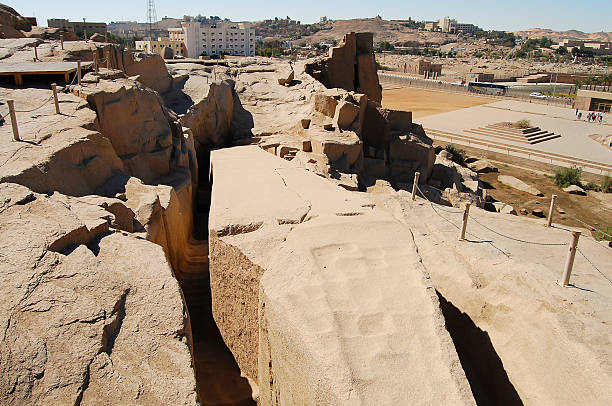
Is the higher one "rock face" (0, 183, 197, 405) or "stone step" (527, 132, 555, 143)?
"rock face" (0, 183, 197, 405)

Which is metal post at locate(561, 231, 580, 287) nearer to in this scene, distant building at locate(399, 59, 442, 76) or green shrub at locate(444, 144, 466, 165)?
green shrub at locate(444, 144, 466, 165)

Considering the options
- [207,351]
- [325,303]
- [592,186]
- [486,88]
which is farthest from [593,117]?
[325,303]

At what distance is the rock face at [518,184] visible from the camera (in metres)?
17.7

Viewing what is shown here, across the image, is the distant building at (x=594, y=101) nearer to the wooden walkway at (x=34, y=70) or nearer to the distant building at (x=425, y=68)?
the distant building at (x=425, y=68)

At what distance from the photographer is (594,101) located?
→ 1369 inches

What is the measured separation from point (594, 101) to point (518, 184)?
859 inches

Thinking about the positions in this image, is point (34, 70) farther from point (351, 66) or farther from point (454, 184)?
point (351, 66)

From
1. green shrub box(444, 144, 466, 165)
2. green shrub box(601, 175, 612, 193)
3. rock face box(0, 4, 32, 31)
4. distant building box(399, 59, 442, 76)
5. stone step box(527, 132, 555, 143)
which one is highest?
rock face box(0, 4, 32, 31)

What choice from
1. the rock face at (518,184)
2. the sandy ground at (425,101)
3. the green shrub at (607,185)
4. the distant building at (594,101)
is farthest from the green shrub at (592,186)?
the distant building at (594,101)

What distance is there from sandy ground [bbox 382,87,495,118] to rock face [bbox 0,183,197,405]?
30.4m

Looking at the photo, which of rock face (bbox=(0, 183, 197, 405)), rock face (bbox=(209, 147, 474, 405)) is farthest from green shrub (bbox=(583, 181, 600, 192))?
rock face (bbox=(0, 183, 197, 405))

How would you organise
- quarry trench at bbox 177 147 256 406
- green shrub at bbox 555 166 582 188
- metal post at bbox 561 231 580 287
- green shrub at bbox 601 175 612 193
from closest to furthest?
metal post at bbox 561 231 580 287 → quarry trench at bbox 177 147 256 406 → green shrub at bbox 601 175 612 193 → green shrub at bbox 555 166 582 188

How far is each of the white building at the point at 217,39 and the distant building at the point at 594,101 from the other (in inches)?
1458

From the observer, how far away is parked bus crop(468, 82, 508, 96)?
43.6 meters
